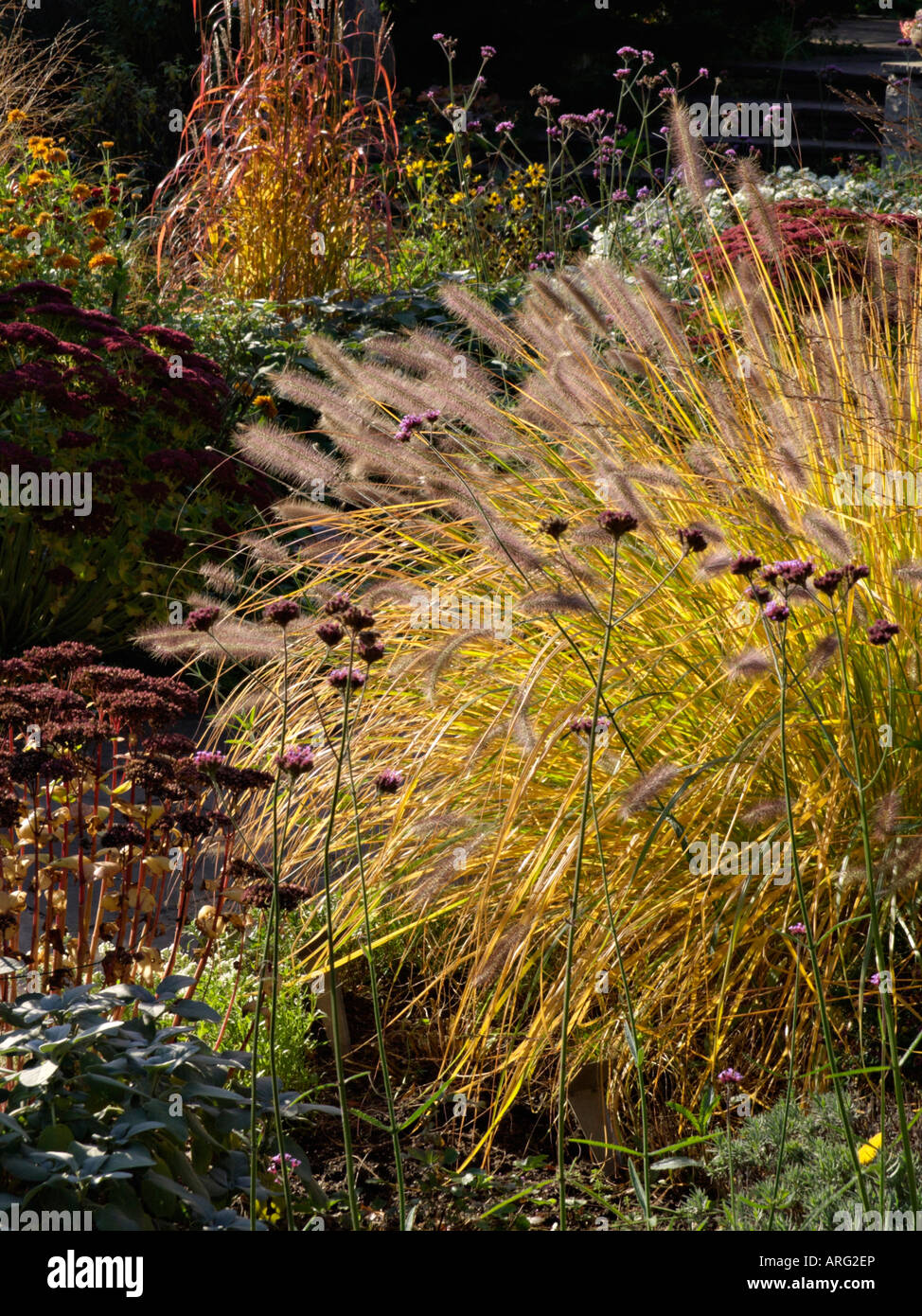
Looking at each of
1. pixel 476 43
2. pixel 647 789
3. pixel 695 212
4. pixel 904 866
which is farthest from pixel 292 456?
pixel 476 43

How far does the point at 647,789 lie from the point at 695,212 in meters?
5.90

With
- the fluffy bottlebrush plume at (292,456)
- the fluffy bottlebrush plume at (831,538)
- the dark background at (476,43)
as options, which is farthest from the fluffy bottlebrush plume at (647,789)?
the dark background at (476,43)

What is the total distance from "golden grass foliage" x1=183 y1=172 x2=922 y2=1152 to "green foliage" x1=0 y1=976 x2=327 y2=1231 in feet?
1.48

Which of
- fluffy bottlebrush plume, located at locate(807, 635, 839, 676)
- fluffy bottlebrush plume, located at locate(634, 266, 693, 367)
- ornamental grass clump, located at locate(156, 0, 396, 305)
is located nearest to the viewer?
fluffy bottlebrush plume, located at locate(807, 635, 839, 676)

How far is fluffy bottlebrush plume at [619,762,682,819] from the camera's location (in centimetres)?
192

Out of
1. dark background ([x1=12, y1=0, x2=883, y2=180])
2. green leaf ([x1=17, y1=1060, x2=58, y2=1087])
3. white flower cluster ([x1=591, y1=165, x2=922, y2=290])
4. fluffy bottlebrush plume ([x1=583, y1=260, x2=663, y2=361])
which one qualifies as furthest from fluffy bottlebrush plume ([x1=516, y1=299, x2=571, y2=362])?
dark background ([x1=12, y1=0, x2=883, y2=180])

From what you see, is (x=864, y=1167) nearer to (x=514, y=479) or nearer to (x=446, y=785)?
(x=446, y=785)

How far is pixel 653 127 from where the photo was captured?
15.9 meters

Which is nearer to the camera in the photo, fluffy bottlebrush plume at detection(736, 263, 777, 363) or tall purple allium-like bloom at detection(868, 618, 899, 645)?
tall purple allium-like bloom at detection(868, 618, 899, 645)

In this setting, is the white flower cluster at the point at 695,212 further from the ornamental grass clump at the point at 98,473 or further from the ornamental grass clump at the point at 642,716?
the ornamental grass clump at the point at 642,716

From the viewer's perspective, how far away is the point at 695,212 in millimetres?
7191

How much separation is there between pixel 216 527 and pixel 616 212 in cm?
324

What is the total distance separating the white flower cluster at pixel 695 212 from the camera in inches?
262

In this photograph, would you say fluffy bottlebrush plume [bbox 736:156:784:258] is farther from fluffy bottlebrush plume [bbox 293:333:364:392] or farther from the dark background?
the dark background
